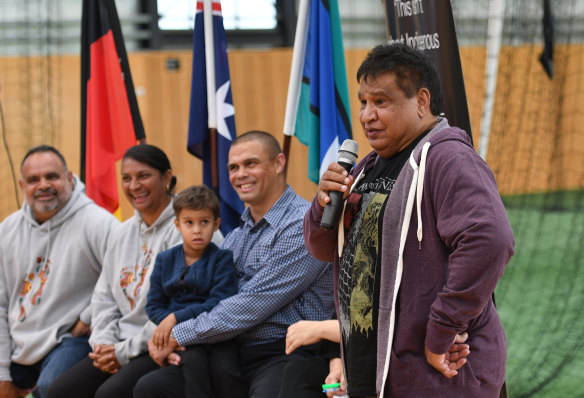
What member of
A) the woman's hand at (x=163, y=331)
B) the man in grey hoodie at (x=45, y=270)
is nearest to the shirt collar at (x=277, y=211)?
the woman's hand at (x=163, y=331)

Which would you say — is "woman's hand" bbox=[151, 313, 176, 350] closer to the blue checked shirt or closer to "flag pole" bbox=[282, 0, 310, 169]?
the blue checked shirt

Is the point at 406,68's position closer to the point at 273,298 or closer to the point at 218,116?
the point at 273,298

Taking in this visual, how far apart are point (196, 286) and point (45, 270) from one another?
112 centimetres

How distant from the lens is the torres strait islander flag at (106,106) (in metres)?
3.96

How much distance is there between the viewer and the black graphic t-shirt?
1.77 m

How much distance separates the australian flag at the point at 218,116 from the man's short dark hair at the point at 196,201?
676mm

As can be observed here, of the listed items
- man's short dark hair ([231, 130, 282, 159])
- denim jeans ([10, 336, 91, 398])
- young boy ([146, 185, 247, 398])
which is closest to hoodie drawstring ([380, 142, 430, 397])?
young boy ([146, 185, 247, 398])

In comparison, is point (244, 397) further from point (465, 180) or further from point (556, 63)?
point (556, 63)

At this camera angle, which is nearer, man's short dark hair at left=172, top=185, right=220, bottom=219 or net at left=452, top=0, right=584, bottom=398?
man's short dark hair at left=172, top=185, right=220, bottom=219

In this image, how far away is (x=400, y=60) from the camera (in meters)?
1.74

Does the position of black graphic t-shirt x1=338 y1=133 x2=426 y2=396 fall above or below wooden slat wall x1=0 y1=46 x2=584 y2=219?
below

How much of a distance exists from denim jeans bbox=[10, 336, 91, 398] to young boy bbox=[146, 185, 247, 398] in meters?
0.70

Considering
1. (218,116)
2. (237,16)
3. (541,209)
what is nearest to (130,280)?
(218,116)

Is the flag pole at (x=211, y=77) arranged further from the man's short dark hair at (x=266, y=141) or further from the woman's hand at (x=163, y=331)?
the woman's hand at (x=163, y=331)
